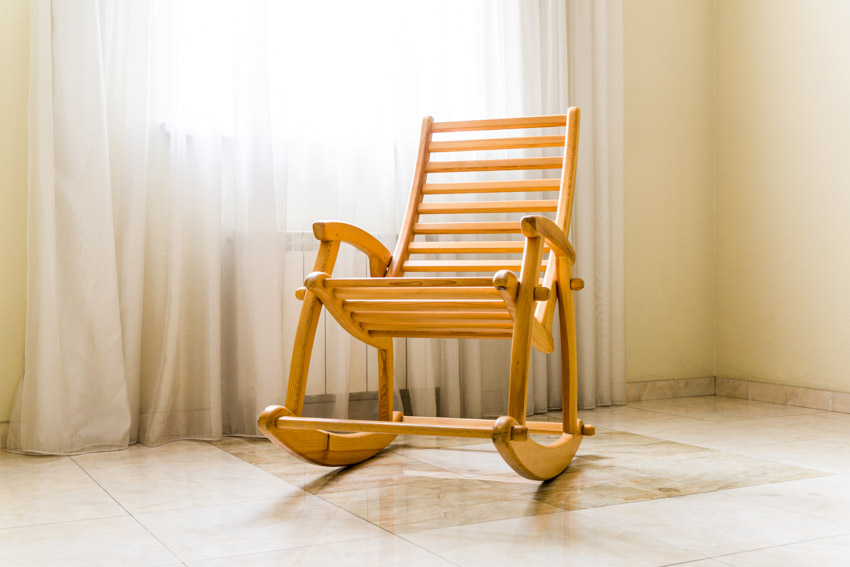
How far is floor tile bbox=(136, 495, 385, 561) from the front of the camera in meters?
1.35

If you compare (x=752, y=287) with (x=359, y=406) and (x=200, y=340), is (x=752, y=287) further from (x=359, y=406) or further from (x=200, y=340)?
(x=200, y=340)

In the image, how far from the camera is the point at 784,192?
298cm

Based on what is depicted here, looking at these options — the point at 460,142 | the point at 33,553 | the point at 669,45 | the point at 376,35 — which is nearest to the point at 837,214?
the point at 669,45

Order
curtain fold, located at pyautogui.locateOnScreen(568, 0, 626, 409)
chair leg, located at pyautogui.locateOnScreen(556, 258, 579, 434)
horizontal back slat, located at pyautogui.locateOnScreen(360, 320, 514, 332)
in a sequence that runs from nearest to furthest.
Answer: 1. horizontal back slat, located at pyautogui.locateOnScreen(360, 320, 514, 332)
2. chair leg, located at pyautogui.locateOnScreen(556, 258, 579, 434)
3. curtain fold, located at pyautogui.locateOnScreen(568, 0, 626, 409)

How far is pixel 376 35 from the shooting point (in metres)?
2.54

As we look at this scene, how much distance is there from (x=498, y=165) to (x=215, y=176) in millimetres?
744

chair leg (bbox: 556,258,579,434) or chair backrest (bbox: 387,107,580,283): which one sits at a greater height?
chair backrest (bbox: 387,107,580,283)

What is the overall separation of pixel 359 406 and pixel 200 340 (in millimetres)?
518

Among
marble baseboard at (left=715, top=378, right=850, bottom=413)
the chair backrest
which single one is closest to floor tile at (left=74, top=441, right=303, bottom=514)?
the chair backrest

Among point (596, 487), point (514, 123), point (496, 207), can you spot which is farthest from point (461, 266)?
point (596, 487)

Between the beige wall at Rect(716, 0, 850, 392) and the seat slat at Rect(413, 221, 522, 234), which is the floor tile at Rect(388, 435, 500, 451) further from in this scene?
the beige wall at Rect(716, 0, 850, 392)

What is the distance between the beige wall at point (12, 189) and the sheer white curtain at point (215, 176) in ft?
0.39

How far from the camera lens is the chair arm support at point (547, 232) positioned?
5.39ft

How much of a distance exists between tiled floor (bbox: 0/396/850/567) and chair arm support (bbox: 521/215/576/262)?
476 millimetres
